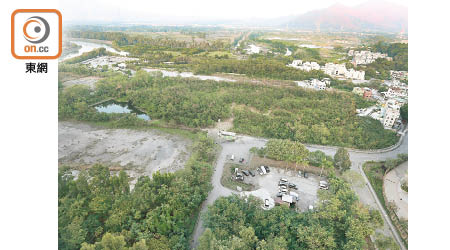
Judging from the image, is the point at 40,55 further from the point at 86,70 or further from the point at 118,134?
the point at 86,70

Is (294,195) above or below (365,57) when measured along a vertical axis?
below

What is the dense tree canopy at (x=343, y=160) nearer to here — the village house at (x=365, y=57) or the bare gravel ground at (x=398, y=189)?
the bare gravel ground at (x=398, y=189)

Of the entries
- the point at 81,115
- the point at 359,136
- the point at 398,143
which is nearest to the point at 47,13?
the point at 81,115

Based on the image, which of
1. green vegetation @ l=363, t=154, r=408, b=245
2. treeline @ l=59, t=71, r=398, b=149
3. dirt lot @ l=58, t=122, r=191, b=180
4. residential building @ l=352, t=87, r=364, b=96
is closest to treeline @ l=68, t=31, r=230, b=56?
treeline @ l=59, t=71, r=398, b=149

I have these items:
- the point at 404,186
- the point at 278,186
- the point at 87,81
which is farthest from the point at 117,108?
the point at 404,186

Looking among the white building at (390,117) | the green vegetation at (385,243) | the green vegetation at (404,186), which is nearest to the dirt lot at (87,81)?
the green vegetation at (385,243)

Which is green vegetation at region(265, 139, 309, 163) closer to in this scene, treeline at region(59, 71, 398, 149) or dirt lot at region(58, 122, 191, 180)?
treeline at region(59, 71, 398, 149)

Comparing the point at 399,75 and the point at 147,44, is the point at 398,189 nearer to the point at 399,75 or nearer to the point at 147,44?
the point at 399,75
